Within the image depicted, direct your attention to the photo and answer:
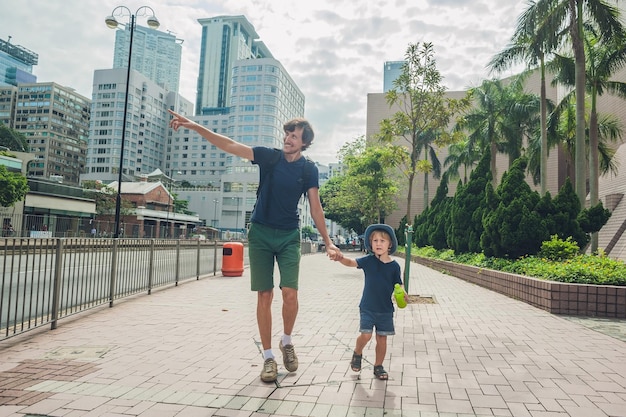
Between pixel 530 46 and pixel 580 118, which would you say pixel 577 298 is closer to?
pixel 580 118

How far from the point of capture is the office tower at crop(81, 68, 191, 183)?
11356 centimetres

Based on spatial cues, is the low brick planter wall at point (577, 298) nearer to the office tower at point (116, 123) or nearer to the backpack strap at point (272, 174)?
the backpack strap at point (272, 174)

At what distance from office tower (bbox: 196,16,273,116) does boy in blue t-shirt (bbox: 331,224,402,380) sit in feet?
623

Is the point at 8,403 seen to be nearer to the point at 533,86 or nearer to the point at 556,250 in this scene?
the point at 556,250

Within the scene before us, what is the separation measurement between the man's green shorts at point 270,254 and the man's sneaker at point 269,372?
61 cm

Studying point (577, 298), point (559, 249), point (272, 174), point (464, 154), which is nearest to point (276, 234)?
point (272, 174)

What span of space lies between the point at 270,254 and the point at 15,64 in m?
215

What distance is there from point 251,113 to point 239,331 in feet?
342

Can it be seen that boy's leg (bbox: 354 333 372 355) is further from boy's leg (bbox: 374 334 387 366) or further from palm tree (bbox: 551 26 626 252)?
palm tree (bbox: 551 26 626 252)

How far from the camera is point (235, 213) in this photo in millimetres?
95875

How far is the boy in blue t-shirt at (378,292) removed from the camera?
12.1 feet

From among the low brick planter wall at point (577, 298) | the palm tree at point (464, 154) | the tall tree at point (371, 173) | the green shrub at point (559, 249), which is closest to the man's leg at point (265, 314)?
the low brick planter wall at point (577, 298)

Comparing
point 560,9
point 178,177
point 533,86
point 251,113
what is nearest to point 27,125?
point 178,177

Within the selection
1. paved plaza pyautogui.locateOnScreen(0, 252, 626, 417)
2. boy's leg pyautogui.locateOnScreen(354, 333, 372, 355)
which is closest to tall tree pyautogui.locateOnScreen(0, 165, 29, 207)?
paved plaza pyautogui.locateOnScreen(0, 252, 626, 417)
